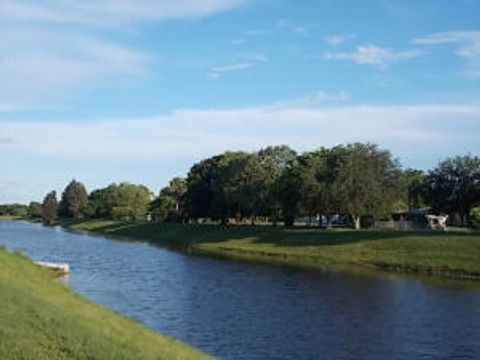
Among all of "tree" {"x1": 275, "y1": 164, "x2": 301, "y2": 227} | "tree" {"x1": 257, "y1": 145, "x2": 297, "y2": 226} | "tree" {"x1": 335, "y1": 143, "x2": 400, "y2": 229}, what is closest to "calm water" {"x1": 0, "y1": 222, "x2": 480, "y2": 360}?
"tree" {"x1": 335, "y1": 143, "x2": 400, "y2": 229}

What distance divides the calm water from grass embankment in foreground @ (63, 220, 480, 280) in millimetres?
6291

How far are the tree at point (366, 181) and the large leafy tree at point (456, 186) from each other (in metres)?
7.72

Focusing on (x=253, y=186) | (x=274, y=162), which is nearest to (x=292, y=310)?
(x=253, y=186)

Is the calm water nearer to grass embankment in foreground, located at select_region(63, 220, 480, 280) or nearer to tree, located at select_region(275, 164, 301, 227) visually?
grass embankment in foreground, located at select_region(63, 220, 480, 280)

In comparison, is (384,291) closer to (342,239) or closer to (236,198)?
(342,239)

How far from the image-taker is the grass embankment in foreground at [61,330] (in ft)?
54.6

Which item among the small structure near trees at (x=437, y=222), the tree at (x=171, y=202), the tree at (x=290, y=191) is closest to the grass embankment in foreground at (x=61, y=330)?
the small structure near trees at (x=437, y=222)

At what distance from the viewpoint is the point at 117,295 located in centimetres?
4547

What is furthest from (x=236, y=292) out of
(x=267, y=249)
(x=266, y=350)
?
(x=267, y=249)

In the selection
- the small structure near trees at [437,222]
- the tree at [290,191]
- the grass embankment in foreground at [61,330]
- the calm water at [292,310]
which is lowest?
the calm water at [292,310]

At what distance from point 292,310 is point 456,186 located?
218 feet

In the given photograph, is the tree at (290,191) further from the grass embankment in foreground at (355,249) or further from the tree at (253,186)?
the grass embankment in foreground at (355,249)

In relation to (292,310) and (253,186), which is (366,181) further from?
(292,310)

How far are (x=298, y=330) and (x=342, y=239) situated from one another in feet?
153
